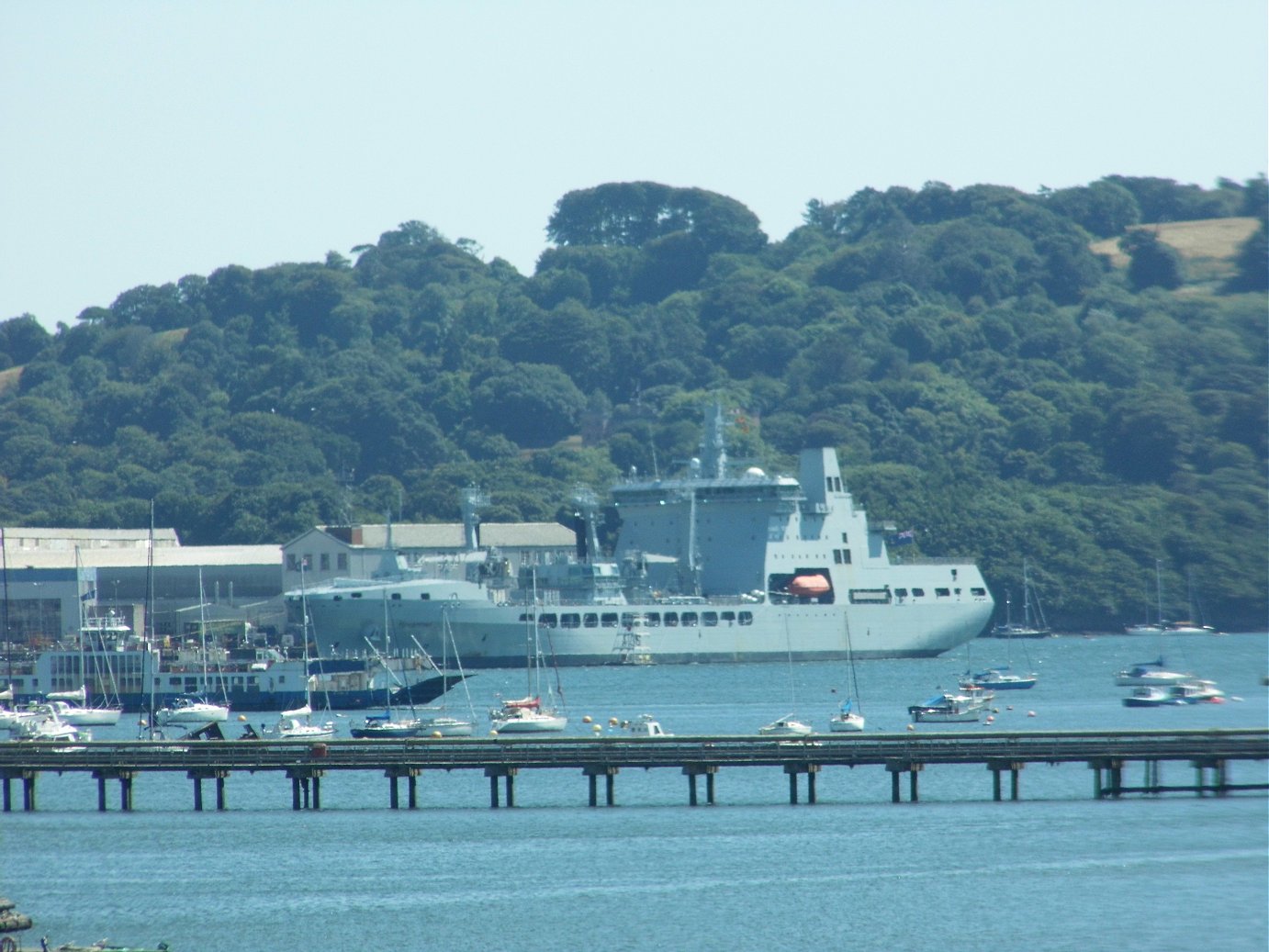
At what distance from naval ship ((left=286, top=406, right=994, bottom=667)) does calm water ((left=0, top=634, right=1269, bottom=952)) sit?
39.6 m

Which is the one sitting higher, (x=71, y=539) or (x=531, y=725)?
(x=71, y=539)

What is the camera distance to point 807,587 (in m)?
96.3

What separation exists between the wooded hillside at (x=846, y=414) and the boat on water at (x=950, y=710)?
42287 millimetres

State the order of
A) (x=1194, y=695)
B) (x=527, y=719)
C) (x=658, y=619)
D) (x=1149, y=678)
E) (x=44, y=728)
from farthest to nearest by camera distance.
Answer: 1. (x=658, y=619)
2. (x=1149, y=678)
3. (x=1194, y=695)
4. (x=527, y=719)
5. (x=44, y=728)

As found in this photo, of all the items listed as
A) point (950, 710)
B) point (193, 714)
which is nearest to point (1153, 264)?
point (950, 710)

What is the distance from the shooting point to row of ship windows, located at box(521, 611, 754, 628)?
91.9 metres

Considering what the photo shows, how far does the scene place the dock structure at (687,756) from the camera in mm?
39562

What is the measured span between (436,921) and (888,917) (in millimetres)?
6776

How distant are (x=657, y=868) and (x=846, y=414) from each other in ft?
399

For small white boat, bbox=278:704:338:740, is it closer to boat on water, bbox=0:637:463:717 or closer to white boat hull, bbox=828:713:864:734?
boat on water, bbox=0:637:463:717

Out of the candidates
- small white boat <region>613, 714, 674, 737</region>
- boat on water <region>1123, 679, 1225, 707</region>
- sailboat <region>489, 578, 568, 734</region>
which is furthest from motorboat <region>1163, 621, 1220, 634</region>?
small white boat <region>613, 714, 674, 737</region>

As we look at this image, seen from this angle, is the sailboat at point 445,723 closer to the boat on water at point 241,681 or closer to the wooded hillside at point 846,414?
the boat on water at point 241,681

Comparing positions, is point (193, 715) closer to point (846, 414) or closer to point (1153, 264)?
point (846, 414)

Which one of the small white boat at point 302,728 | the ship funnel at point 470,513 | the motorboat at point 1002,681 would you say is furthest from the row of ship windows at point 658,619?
the small white boat at point 302,728
